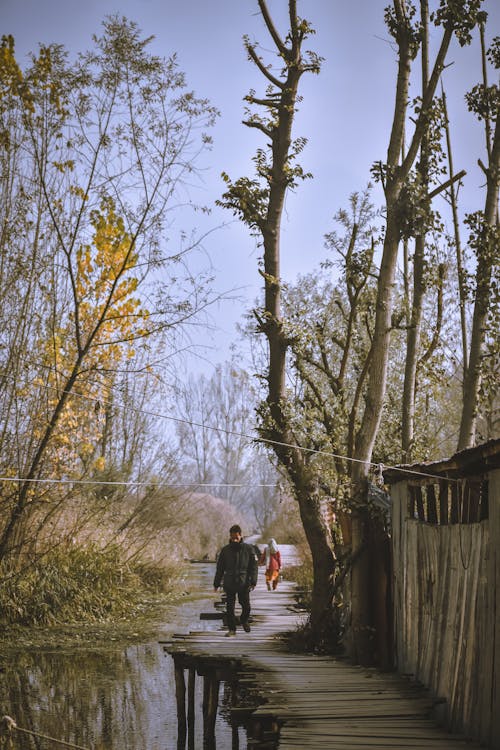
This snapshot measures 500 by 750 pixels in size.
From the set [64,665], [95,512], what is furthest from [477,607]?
[95,512]

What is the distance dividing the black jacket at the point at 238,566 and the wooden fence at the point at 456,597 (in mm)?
2853

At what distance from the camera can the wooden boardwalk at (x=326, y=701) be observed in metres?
6.88

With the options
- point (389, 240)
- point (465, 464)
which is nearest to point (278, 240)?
point (389, 240)

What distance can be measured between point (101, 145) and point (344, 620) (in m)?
7.86

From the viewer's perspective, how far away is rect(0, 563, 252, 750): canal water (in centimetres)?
1104

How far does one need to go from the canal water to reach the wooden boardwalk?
103 centimetres

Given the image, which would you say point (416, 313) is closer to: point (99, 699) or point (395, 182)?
point (395, 182)

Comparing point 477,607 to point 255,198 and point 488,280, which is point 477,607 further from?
point 255,198

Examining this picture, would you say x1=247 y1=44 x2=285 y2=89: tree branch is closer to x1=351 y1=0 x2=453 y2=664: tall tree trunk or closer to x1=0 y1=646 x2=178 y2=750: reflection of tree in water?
x1=351 y1=0 x2=453 y2=664: tall tree trunk

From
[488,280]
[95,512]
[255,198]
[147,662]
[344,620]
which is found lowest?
[147,662]

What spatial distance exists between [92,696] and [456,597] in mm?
7090

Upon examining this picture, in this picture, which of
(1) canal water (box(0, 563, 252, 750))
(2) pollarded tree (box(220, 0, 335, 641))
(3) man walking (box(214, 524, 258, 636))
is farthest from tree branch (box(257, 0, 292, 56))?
(1) canal water (box(0, 563, 252, 750))

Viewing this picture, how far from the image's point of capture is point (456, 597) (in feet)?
25.7

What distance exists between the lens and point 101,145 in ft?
46.7
